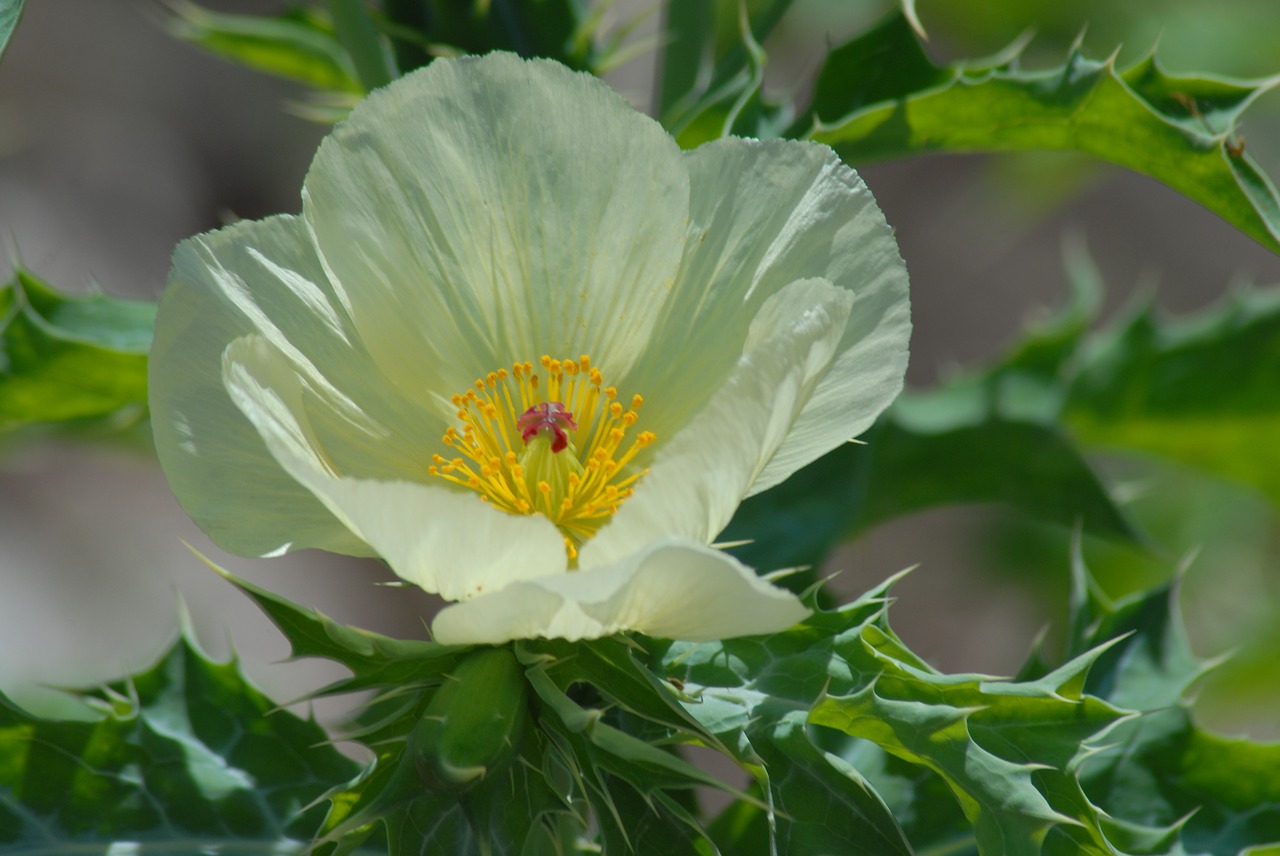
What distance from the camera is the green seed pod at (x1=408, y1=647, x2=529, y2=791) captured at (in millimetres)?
657

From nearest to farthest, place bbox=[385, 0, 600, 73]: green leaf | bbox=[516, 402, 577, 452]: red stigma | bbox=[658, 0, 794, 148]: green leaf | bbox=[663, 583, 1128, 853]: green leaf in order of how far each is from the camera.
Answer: bbox=[663, 583, 1128, 853]: green leaf → bbox=[516, 402, 577, 452]: red stigma → bbox=[658, 0, 794, 148]: green leaf → bbox=[385, 0, 600, 73]: green leaf

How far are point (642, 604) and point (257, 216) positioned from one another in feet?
11.0

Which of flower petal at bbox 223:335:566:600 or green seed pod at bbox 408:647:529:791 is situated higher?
flower petal at bbox 223:335:566:600

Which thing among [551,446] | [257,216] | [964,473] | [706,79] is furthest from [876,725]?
[257,216]

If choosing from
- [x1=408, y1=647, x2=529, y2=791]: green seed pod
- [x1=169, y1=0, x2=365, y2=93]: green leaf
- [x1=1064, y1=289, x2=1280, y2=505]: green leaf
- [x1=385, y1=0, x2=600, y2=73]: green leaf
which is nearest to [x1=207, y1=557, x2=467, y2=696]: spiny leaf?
[x1=408, y1=647, x2=529, y2=791]: green seed pod

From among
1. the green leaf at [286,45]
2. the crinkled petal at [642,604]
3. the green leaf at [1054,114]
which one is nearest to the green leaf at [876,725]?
the crinkled petal at [642,604]

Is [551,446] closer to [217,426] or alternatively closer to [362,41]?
[217,426]

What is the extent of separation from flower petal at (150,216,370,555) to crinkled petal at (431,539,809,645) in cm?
17

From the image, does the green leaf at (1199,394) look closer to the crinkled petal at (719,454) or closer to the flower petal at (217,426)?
the crinkled petal at (719,454)

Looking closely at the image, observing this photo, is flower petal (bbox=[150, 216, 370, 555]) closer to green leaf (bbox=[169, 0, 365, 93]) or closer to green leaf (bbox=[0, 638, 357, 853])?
green leaf (bbox=[0, 638, 357, 853])

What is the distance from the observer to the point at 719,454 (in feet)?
2.23

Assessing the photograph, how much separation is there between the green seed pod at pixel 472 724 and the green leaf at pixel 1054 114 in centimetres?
50

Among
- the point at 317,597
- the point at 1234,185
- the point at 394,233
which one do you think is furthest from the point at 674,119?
the point at 317,597

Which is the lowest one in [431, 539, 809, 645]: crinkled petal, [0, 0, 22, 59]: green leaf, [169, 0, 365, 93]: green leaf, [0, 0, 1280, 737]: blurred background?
[0, 0, 1280, 737]: blurred background
